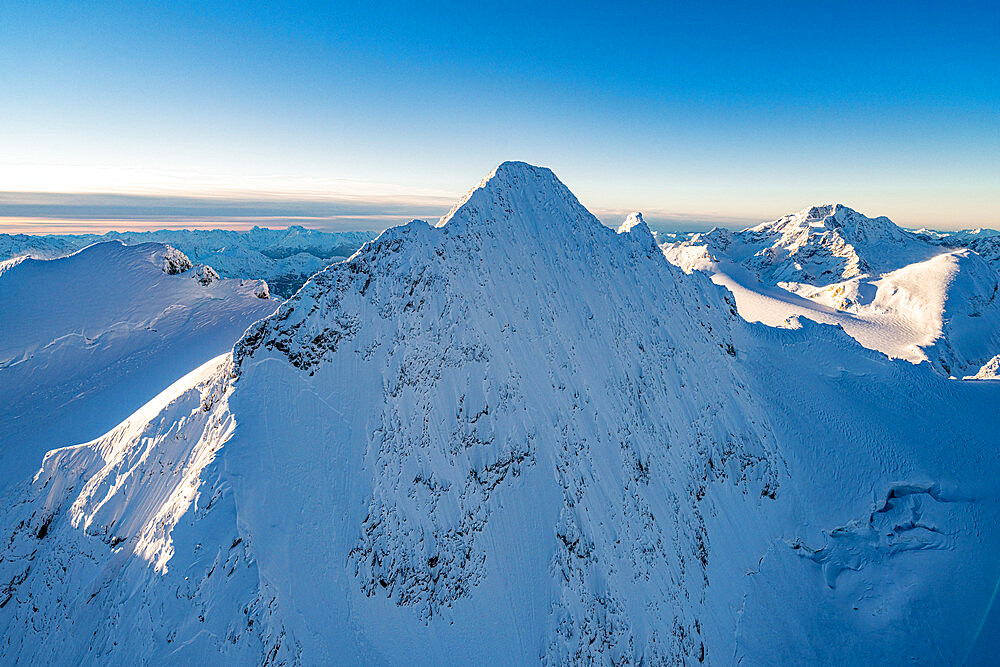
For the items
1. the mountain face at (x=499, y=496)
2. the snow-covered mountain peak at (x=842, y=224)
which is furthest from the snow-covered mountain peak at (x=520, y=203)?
the snow-covered mountain peak at (x=842, y=224)

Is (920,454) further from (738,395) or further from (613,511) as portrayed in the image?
(613,511)

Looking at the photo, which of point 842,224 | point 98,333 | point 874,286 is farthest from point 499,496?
point 842,224

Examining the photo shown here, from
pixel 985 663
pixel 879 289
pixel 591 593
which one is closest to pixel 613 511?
pixel 591 593

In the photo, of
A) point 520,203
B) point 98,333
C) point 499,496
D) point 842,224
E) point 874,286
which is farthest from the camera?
point 842,224

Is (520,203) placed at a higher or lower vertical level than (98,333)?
higher

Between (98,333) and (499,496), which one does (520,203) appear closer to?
(499,496)

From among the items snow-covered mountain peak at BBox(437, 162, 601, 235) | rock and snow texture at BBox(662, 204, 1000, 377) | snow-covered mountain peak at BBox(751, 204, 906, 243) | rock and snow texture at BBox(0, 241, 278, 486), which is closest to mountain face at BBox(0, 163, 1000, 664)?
snow-covered mountain peak at BBox(437, 162, 601, 235)
